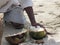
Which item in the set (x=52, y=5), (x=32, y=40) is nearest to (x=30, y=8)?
(x=32, y=40)

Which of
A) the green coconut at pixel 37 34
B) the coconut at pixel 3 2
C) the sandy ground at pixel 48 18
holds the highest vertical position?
the coconut at pixel 3 2

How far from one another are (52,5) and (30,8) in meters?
0.92

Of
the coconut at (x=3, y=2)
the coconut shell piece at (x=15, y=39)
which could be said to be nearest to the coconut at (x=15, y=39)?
the coconut shell piece at (x=15, y=39)

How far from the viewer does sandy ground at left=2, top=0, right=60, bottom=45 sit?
2.25m

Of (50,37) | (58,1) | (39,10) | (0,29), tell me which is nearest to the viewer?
(0,29)

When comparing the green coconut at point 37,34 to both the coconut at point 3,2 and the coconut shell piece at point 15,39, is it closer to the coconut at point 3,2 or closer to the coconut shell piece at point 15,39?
the coconut shell piece at point 15,39

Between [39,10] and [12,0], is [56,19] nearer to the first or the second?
[39,10]

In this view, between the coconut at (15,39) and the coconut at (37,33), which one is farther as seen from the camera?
the coconut at (37,33)

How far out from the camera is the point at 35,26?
7.74 feet

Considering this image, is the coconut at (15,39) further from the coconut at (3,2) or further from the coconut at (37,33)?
the coconut at (3,2)

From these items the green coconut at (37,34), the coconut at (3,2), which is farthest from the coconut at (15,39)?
the coconut at (3,2)

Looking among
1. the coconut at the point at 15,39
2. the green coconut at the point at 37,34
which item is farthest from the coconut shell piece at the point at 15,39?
the green coconut at the point at 37,34

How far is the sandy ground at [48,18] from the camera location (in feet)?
7.39

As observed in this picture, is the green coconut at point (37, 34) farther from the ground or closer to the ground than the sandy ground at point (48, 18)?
farther from the ground
